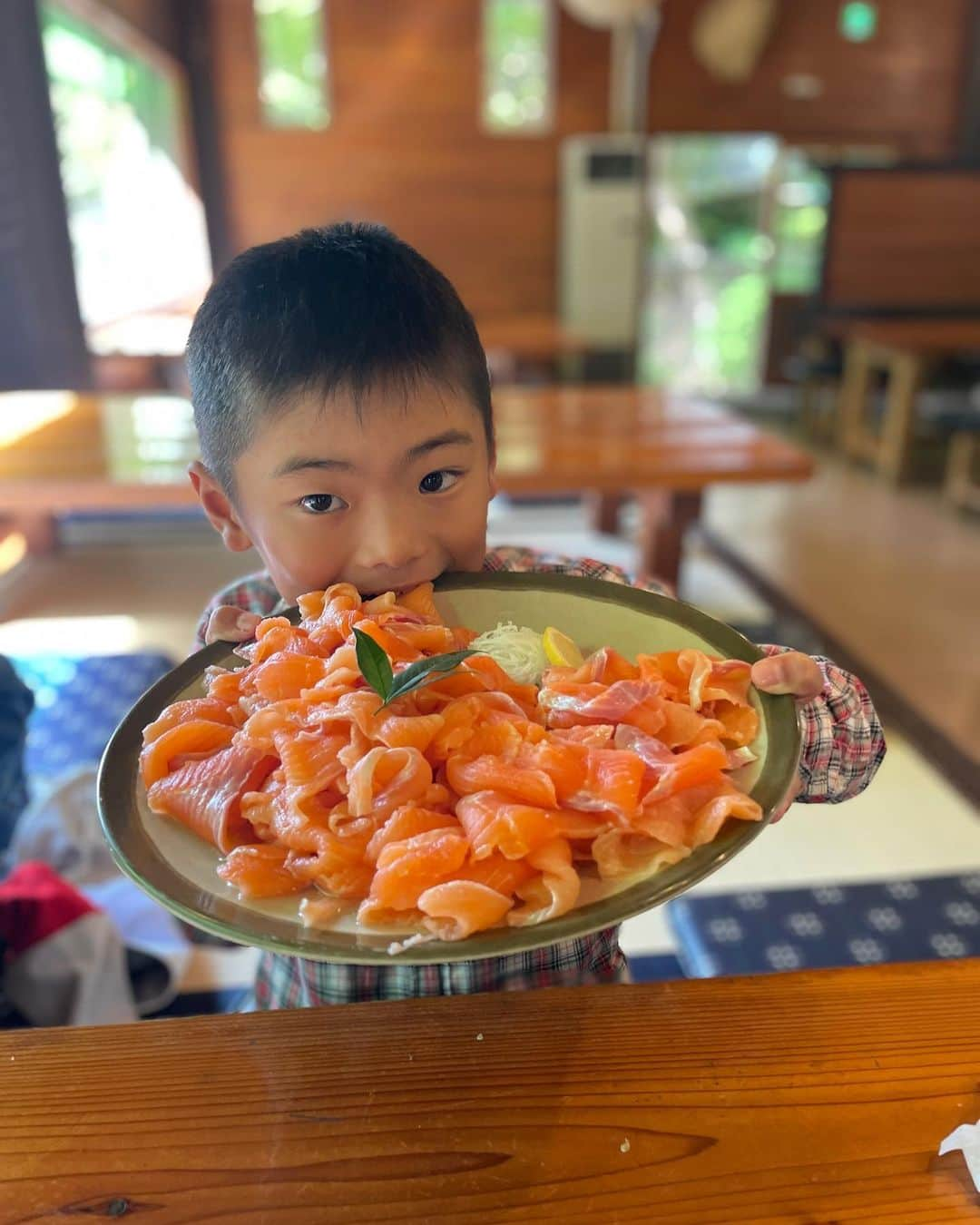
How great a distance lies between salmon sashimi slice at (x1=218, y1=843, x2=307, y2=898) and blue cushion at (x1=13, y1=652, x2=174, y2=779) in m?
1.67

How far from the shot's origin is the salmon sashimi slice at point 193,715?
69 centimetres

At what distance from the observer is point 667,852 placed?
605 millimetres

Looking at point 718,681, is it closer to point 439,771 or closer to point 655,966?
point 439,771

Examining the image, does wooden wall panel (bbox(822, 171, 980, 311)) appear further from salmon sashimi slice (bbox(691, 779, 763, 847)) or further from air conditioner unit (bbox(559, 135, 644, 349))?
salmon sashimi slice (bbox(691, 779, 763, 847))

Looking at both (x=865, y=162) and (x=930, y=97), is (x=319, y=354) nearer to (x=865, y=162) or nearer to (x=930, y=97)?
(x=865, y=162)

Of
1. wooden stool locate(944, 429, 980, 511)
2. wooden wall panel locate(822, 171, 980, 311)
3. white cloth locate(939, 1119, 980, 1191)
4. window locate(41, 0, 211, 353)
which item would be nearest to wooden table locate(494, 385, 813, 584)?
white cloth locate(939, 1119, 980, 1191)

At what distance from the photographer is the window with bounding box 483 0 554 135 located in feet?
21.0

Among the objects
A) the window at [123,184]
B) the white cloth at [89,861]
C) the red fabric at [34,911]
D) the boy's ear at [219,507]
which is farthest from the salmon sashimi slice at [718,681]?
the window at [123,184]

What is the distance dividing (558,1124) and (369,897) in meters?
0.18

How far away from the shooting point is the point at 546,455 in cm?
259

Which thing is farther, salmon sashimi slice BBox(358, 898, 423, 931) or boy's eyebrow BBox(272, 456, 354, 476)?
boy's eyebrow BBox(272, 456, 354, 476)

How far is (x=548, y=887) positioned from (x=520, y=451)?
7.02ft

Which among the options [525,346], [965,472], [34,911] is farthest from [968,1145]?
[525,346]

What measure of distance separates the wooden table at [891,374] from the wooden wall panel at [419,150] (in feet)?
7.77
